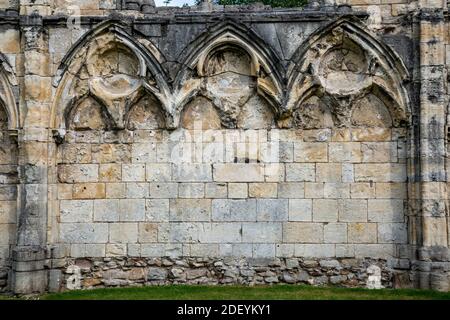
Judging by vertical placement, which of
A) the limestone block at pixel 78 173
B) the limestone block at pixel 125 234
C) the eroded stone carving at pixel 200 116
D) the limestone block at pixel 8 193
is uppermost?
the eroded stone carving at pixel 200 116

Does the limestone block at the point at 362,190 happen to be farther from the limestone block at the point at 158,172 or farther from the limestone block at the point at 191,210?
the limestone block at the point at 158,172

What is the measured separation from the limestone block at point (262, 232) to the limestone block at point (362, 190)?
1308mm

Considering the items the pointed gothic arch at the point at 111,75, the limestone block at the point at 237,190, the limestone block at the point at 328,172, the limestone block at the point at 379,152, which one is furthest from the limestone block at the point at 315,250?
the pointed gothic arch at the point at 111,75

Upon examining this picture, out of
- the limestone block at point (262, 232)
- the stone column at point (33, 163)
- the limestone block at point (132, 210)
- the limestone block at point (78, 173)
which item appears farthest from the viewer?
the limestone block at point (78, 173)

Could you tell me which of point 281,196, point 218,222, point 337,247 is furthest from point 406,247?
point 218,222

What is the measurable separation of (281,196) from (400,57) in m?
2.91

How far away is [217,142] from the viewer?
8.39 m

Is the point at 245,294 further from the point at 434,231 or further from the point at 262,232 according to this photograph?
the point at 434,231

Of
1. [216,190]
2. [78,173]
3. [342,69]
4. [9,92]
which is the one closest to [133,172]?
[78,173]

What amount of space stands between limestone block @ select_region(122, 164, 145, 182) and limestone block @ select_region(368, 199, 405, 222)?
12.2ft

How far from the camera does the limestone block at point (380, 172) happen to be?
8211 millimetres

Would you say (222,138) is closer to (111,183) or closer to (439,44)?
(111,183)

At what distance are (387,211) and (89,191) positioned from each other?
4848 mm

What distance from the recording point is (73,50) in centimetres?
839
